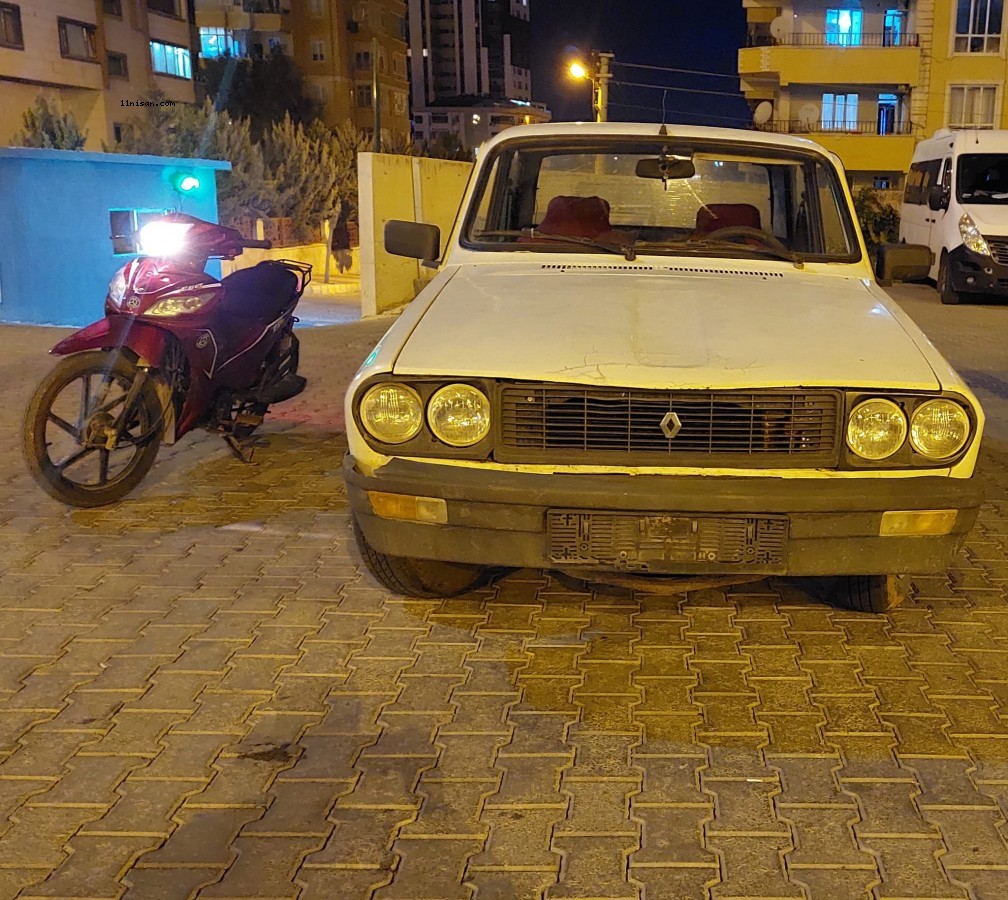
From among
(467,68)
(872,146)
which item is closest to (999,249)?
(872,146)

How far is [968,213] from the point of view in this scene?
1612 cm

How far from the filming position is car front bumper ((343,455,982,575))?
3.73m

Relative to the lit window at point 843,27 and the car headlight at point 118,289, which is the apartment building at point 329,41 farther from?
the car headlight at point 118,289

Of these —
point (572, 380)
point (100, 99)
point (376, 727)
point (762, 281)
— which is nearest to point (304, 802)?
point (376, 727)

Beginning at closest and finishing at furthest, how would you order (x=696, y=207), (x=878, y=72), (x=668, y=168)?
(x=668, y=168) < (x=696, y=207) < (x=878, y=72)

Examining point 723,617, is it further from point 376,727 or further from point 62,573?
point 62,573

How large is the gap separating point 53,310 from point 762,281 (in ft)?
34.1

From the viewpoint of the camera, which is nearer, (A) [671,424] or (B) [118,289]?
(A) [671,424]

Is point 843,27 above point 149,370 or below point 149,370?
above

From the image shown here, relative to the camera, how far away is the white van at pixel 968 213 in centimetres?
1580

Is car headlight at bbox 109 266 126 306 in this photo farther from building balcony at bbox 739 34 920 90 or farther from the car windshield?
building balcony at bbox 739 34 920 90

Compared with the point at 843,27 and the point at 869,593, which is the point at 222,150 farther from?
the point at 843,27

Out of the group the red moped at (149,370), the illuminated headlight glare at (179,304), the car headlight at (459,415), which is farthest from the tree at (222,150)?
the car headlight at (459,415)

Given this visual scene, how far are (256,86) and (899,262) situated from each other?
153ft
